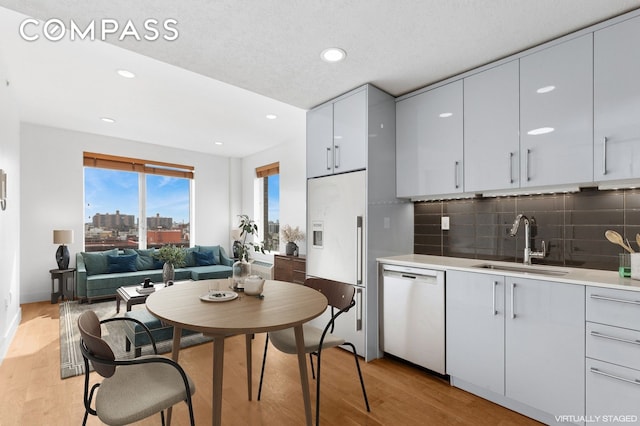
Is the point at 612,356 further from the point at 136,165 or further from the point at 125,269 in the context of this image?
the point at 136,165

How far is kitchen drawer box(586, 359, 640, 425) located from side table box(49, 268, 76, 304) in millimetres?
6307

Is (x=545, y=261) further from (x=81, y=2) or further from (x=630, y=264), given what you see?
(x=81, y=2)

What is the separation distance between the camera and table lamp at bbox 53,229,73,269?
15.4 feet

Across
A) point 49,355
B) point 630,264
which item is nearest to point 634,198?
point 630,264

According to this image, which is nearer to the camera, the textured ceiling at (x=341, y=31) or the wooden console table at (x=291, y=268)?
the textured ceiling at (x=341, y=31)

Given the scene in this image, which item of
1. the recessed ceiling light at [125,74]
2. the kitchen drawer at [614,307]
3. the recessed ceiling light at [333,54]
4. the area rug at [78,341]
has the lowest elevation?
the area rug at [78,341]

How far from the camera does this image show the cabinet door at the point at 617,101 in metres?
1.83

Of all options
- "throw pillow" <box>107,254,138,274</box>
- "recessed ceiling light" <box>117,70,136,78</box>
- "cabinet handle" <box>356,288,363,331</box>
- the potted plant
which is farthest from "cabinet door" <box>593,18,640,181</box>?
"throw pillow" <box>107,254,138,274</box>

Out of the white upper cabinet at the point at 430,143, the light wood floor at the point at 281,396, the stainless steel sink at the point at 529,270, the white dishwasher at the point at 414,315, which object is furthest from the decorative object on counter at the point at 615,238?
the light wood floor at the point at 281,396

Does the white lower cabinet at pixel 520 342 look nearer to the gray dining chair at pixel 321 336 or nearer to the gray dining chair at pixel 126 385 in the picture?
the gray dining chair at pixel 321 336

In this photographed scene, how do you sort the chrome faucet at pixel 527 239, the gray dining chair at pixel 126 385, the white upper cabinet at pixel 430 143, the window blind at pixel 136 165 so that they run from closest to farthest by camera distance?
1. the gray dining chair at pixel 126 385
2. the chrome faucet at pixel 527 239
3. the white upper cabinet at pixel 430 143
4. the window blind at pixel 136 165

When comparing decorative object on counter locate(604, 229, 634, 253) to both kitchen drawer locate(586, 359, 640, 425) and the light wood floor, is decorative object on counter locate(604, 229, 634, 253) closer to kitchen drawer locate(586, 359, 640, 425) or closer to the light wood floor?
kitchen drawer locate(586, 359, 640, 425)

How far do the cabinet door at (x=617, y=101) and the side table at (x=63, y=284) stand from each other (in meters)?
6.54

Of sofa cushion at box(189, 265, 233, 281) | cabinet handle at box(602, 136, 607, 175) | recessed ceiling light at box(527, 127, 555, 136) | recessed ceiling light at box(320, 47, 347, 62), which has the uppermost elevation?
recessed ceiling light at box(320, 47, 347, 62)
